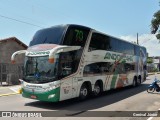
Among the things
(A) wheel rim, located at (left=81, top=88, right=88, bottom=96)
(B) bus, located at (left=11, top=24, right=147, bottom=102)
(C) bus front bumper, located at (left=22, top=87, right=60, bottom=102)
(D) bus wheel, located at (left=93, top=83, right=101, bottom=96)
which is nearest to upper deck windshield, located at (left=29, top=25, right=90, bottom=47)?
(B) bus, located at (left=11, top=24, right=147, bottom=102)

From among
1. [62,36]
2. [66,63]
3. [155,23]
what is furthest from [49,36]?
[155,23]

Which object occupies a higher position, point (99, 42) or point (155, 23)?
point (155, 23)

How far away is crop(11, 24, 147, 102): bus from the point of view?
11.5 meters

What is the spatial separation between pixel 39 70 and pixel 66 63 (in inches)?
50.5

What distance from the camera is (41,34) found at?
1300 cm

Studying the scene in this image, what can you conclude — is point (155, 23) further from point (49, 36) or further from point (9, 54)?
point (49, 36)

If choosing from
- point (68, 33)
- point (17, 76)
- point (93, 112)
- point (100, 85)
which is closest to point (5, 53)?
point (17, 76)

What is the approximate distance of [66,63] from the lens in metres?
12.0

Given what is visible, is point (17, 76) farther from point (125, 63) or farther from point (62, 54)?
point (62, 54)

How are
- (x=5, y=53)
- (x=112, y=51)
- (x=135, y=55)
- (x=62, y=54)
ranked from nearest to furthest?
(x=62, y=54) < (x=112, y=51) < (x=135, y=55) < (x=5, y=53)

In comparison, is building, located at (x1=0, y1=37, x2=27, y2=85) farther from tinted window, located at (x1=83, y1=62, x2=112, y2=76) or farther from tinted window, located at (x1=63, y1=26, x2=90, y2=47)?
tinted window, located at (x1=63, y1=26, x2=90, y2=47)

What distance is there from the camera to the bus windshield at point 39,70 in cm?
1151

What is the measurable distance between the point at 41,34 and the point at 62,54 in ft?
6.56

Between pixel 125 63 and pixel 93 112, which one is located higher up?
pixel 125 63
